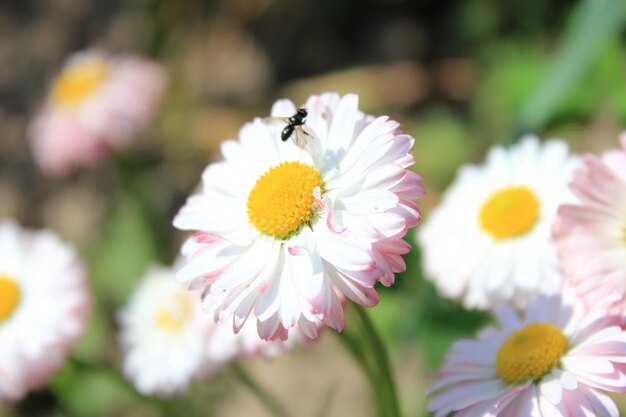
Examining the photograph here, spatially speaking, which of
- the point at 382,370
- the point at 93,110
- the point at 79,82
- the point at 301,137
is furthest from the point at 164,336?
the point at 79,82

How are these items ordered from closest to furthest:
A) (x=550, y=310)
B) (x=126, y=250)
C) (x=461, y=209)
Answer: (x=550, y=310)
(x=461, y=209)
(x=126, y=250)

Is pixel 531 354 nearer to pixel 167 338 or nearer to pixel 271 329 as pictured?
pixel 271 329

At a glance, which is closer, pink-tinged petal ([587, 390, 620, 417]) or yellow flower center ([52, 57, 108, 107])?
pink-tinged petal ([587, 390, 620, 417])

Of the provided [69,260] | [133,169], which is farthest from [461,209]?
[133,169]

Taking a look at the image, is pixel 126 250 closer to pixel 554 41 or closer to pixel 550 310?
pixel 554 41

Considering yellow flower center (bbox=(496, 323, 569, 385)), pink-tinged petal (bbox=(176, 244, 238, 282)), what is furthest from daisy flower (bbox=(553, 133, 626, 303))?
pink-tinged petal (bbox=(176, 244, 238, 282))

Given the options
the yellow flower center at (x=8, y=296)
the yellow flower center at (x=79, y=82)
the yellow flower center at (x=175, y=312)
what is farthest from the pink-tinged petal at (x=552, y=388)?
the yellow flower center at (x=79, y=82)

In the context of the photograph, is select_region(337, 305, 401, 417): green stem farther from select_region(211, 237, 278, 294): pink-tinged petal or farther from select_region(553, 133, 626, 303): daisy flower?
select_region(553, 133, 626, 303): daisy flower
